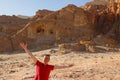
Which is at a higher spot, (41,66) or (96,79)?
(41,66)

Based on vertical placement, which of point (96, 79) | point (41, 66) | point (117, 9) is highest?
point (117, 9)

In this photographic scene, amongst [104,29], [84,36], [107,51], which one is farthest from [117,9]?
[107,51]

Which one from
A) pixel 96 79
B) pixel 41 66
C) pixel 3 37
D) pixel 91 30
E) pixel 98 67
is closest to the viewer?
pixel 41 66

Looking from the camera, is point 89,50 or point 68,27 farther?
point 68,27

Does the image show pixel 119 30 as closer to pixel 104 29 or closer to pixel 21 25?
pixel 104 29

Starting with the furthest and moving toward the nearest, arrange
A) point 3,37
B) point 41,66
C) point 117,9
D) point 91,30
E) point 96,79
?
point 117,9
point 91,30
point 3,37
point 96,79
point 41,66

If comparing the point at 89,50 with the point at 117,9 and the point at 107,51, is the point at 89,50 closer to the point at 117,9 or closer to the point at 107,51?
the point at 107,51

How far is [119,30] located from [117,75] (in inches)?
802

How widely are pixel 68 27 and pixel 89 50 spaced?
27.9 ft

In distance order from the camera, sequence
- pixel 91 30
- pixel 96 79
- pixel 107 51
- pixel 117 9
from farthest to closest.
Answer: pixel 117 9 < pixel 91 30 < pixel 107 51 < pixel 96 79

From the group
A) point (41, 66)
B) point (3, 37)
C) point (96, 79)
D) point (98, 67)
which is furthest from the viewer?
point (3, 37)

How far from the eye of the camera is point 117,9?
3450 cm

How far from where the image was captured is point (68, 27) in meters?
30.8

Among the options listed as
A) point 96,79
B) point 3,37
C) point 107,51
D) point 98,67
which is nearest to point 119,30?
point 107,51
